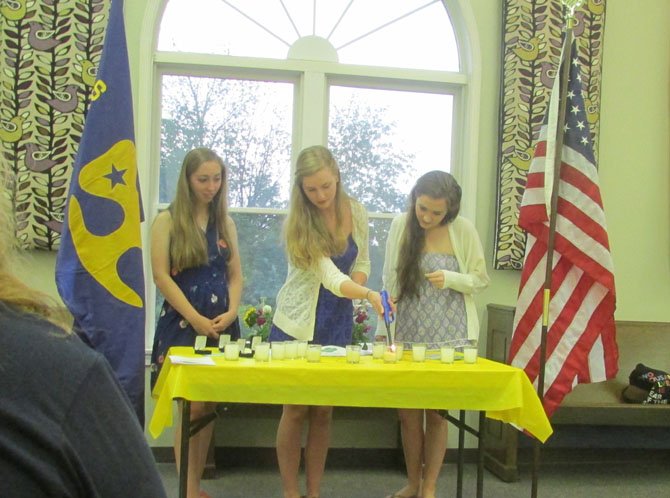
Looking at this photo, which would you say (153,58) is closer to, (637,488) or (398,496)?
(398,496)

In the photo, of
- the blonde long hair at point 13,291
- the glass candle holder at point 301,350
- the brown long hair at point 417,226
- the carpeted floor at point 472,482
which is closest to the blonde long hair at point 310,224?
the brown long hair at point 417,226

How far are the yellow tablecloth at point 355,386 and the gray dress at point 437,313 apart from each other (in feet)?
1.29

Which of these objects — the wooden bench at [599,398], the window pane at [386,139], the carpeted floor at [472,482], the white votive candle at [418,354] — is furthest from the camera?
the window pane at [386,139]

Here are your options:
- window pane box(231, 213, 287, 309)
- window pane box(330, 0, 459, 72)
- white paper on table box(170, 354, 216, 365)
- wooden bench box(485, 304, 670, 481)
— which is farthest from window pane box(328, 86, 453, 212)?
white paper on table box(170, 354, 216, 365)

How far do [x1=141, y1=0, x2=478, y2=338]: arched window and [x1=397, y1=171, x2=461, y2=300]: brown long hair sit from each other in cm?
97

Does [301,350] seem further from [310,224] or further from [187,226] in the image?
[187,226]

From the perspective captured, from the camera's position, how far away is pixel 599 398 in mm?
3539

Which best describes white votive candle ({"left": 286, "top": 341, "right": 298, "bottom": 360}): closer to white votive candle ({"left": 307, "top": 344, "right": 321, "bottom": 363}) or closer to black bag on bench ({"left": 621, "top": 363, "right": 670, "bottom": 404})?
white votive candle ({"left": 307, "top": 344, "right": 321, "bottom": 363})

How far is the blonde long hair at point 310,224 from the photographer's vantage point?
260cm

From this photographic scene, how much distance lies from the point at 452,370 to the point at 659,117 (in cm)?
248

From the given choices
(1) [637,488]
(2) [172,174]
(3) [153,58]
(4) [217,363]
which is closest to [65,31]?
(3) [153,58]

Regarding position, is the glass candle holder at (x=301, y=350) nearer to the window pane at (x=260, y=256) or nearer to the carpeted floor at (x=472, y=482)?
the carpeted floor at (x=472, y=482)

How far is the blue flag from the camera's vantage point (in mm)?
2430

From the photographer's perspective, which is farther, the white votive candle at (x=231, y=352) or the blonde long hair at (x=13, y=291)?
the white votive candle at (x=231, y=352)
